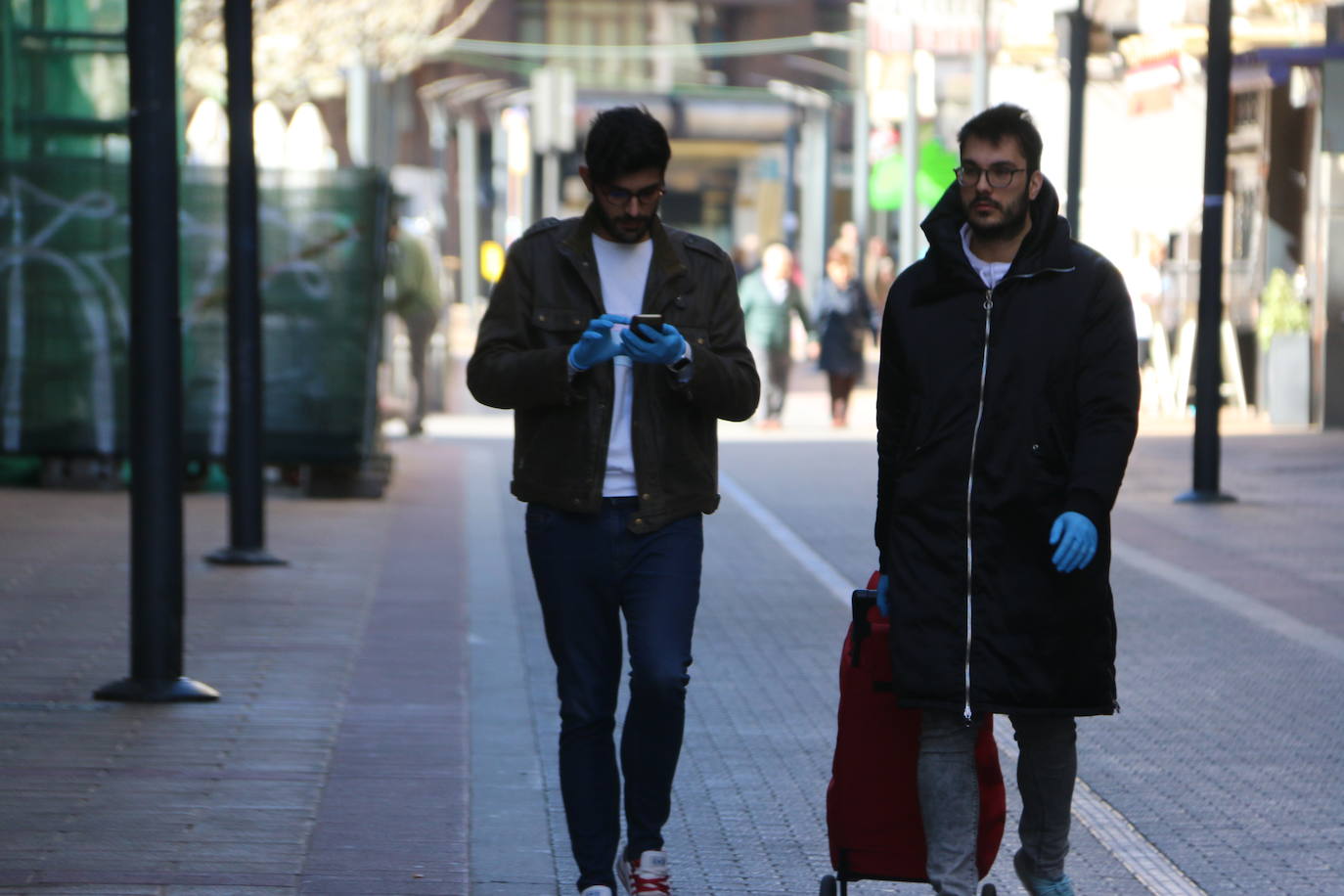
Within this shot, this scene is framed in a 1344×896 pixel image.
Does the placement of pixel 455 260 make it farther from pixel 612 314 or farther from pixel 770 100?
pixel 612 314

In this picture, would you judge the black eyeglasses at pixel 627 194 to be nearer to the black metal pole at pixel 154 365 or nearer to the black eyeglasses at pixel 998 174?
the black eyeglasses at pixel 998 174

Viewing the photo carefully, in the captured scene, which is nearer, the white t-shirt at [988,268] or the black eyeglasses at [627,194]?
the white t-shirt at [988,268]

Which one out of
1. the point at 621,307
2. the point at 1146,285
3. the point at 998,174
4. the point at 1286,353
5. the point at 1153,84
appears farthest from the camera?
the point at 1153,84

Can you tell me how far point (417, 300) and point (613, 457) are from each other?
573 inches

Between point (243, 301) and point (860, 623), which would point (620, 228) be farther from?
point (243, 301)

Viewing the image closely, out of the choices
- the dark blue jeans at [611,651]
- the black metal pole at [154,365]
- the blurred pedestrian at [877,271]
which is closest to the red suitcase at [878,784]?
the dark blue jeans at [611,651]

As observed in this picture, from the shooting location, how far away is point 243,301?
428 inches

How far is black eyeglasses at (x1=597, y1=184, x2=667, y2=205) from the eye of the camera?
481cm

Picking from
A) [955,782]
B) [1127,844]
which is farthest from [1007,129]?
[1127,844]

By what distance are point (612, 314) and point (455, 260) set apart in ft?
191

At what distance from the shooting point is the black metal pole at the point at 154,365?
7.42 meters

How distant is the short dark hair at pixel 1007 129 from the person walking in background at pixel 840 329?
17.4 m

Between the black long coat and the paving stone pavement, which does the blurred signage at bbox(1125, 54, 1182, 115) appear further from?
the black long coat

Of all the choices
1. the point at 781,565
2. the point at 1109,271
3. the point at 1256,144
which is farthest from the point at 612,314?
the point at 1256,144
